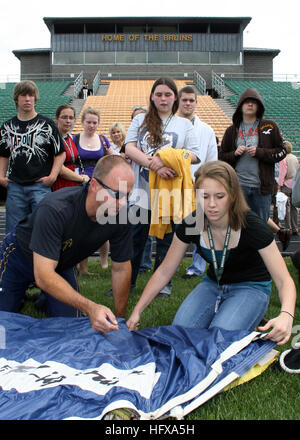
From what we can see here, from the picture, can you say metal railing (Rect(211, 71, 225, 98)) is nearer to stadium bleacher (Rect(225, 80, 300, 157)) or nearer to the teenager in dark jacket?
stadium bleacher (Rect(225, 80, 300, 157))

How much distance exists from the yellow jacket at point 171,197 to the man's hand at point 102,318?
1450 mm

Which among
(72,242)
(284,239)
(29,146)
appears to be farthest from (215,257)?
(284,239)

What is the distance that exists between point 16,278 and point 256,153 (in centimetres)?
257

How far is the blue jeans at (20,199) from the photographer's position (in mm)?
4074

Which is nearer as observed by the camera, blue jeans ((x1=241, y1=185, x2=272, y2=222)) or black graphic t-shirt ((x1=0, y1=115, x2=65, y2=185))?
black graphic t-shirt ((x1=0, y1=115, x2=65, y2=185))

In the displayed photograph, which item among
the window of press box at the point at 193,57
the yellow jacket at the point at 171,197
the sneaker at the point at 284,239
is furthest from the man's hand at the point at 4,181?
the window of press box at the point at 193,57

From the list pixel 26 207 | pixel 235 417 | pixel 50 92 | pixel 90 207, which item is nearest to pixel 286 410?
pixel 235 417

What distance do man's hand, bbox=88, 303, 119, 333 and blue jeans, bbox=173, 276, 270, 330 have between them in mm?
532

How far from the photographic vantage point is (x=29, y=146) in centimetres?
411

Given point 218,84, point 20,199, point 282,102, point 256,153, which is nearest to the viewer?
point 20,199

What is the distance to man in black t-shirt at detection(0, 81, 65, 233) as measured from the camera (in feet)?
13.4

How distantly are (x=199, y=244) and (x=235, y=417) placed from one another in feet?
3.79

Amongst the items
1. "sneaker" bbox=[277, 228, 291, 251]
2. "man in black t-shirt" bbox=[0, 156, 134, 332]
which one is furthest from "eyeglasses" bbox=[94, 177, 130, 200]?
"sneaker" bbox=[277, 228, 291, 251]

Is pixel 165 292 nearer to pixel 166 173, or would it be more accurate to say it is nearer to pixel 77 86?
pixel 166 173
